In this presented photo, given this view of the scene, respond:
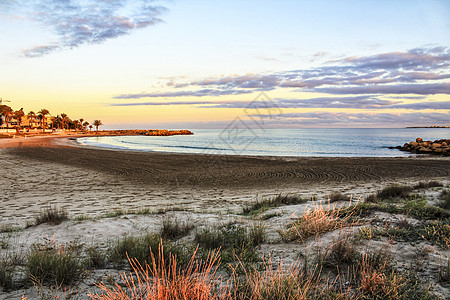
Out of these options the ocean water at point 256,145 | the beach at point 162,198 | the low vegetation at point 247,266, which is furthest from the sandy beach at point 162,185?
the low vegetation at point 247,266

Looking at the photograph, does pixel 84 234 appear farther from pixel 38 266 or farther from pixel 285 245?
pixel 285 245

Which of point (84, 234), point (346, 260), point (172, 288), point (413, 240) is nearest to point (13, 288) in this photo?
point (172, 288)

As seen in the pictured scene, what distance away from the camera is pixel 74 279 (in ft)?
11.3

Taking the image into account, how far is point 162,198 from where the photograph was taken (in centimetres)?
1083

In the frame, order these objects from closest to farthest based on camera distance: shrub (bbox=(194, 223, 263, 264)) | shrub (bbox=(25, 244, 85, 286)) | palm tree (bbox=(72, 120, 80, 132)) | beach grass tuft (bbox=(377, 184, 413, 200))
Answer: shrub (bbox=(25, 244, 85, 286)) < shrub (bbox=(194, 223, 263, 264)) < beach grass tuft (bbox=(377, 184, 413, 200)) < palm tree (bbox=(72, 120, 80, 132))

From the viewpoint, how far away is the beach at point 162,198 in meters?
4.89

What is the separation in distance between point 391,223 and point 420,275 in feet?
7.79

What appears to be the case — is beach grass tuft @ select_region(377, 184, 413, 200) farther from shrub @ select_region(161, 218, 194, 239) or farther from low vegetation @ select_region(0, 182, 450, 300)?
shrub @ select_region(161, 218, 194, 239)

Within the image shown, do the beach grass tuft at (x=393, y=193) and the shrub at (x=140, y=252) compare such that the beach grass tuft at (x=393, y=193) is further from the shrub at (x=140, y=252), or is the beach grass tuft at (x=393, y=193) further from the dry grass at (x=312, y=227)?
the shrub at (x=140, y=252)

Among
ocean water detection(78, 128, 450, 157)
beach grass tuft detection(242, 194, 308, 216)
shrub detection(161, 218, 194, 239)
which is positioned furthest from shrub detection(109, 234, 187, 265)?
ocean water detection(78, 128, 450, 157)

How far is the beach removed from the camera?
4.89 metres

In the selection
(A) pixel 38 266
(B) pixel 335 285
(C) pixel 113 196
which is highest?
(A) pixel 38 266

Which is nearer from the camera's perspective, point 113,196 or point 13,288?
point 13,288

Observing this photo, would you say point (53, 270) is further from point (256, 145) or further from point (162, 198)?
point (256, 145)
